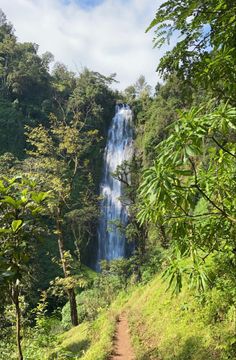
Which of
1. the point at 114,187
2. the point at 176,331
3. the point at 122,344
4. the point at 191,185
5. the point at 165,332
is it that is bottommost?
the point at 122,344

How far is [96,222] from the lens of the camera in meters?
29.6

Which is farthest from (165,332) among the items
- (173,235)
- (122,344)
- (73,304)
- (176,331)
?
(73,304)

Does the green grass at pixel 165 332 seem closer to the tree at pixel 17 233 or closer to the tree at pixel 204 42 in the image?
the tree at pixel 17 233

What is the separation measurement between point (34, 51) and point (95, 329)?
4247 centimetres

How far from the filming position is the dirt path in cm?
734

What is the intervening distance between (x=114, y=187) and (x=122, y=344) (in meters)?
24.1

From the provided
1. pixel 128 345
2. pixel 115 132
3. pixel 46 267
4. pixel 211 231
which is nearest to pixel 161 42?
pixel 211 231

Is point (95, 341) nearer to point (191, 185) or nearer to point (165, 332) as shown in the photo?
point (165, 332)

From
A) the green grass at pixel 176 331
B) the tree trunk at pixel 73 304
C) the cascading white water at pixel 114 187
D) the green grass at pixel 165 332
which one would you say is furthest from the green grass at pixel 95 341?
the cascading white water at pixel 114 187

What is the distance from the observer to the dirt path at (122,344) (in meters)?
7.34

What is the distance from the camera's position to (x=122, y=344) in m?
8.21

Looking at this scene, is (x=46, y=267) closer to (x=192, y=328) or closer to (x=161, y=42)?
(x=192, y=328)

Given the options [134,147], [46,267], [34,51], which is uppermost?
[34,51]

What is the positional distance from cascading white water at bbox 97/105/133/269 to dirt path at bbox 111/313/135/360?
53.5 ft
